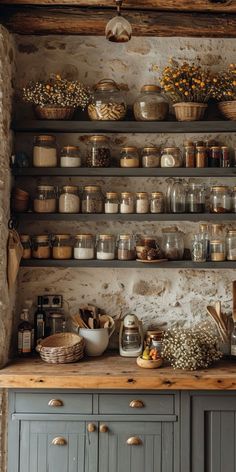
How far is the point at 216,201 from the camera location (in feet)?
11.3

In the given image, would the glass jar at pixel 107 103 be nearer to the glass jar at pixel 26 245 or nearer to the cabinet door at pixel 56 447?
the glass jar at pixel 26 245

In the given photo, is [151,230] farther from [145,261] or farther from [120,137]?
[120,137]

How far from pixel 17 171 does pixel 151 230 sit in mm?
880

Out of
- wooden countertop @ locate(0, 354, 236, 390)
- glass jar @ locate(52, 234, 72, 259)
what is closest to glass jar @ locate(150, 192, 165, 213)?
glass jar @ locate(52, 234, 72, 259)

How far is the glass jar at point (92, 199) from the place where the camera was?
343cm

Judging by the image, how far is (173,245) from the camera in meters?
3.46

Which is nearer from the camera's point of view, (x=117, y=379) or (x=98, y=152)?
(x=117, y=379)

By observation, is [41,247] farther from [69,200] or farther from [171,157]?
[171,157]

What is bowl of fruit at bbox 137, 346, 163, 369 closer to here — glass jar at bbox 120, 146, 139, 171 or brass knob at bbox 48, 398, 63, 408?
brass knob at bbox 48, 398, 63, 408

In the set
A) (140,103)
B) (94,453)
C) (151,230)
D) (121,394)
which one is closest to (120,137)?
(140,103)

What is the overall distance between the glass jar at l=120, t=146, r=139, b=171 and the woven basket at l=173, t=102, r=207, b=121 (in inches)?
12.6

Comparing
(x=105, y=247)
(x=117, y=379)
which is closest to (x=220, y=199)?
(x=105, y=247)

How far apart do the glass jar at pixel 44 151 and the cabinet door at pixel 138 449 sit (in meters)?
1.50

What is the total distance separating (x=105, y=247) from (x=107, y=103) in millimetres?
834
